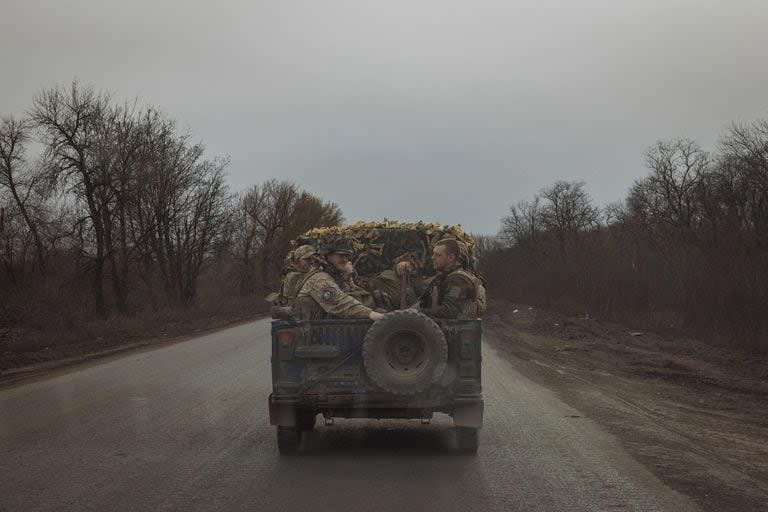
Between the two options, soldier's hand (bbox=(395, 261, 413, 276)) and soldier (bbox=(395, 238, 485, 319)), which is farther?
soldier's hand (bbox=(395, 261, 413, 276))

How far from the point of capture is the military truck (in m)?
7.33

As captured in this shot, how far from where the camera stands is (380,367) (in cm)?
734

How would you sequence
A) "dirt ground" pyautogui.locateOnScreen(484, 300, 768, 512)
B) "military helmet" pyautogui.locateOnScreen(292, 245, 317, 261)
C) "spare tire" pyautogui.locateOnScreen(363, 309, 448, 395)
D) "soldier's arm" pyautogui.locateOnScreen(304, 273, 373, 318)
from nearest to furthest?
"dirt ground" pyautogui.locateOnScreen(484, 300, 768, 512) → "spare tire" pyautogui.locateOnScreen(363, 309, 448, 395) → "soldier's arm" pyautogui.locateOnScreen(304, 273, 373, 318) → "military helmet" pyautogui.locateOnScreen(292, 245, 317, 261)

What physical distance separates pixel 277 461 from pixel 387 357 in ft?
4.41

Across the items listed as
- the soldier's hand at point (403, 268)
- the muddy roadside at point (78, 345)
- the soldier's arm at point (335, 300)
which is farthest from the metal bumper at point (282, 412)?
the muddy roadside at point (78, 345)

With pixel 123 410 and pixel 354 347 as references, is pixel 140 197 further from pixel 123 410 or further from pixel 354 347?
pixel 354 347

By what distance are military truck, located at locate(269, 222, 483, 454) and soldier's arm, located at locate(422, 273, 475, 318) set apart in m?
0.21

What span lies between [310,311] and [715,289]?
15192 millimetres

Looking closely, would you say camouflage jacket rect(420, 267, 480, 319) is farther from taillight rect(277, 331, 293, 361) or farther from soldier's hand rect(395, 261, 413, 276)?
taillight rect(277, 331, 293, 361)

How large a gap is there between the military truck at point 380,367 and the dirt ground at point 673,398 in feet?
6.01

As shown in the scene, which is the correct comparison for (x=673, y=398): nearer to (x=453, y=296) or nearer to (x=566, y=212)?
(x=453, y=296)

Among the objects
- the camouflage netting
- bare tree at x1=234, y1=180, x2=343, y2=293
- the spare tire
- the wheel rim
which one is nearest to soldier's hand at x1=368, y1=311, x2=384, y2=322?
the spare tire

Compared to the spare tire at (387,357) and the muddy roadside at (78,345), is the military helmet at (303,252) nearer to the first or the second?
the spare tire at (387,357)

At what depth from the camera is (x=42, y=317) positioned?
926 inches
